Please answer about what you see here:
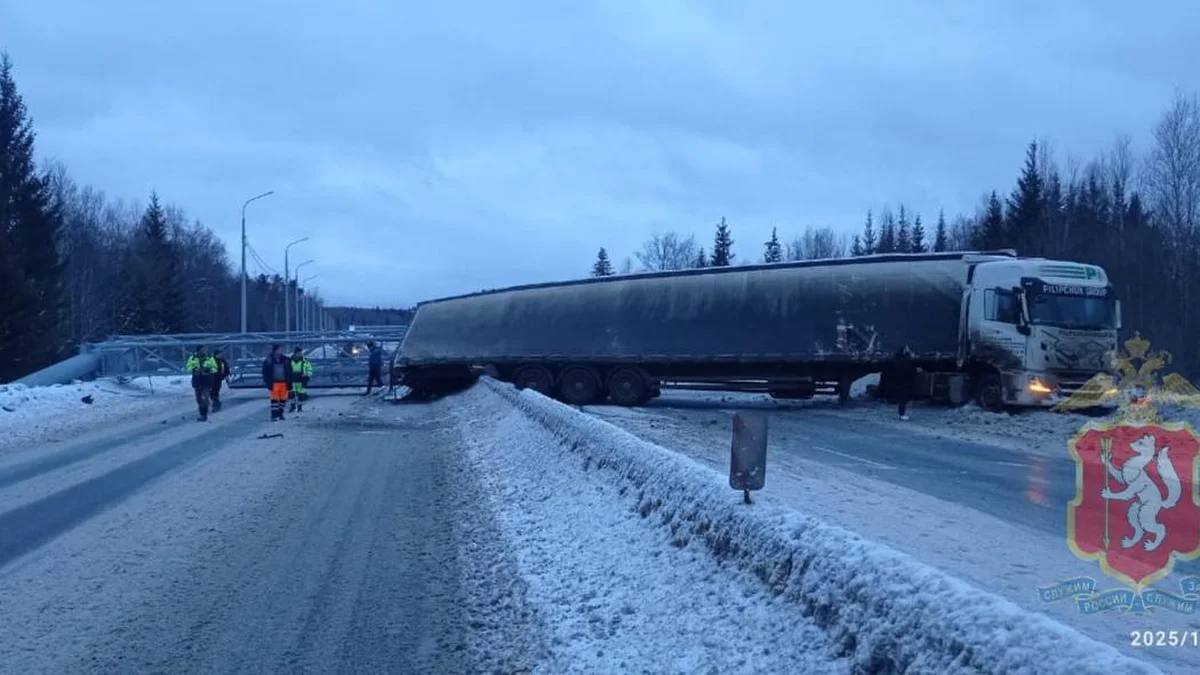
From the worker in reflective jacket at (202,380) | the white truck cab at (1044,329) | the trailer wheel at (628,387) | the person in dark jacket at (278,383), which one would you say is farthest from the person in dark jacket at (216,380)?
the white truck cab at (1044,329)

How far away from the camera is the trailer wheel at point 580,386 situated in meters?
33.7

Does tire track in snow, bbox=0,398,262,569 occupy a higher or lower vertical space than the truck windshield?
lower

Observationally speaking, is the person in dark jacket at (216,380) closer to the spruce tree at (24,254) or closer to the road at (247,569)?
the road at (247,569)

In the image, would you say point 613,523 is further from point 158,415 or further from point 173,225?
point 173,225

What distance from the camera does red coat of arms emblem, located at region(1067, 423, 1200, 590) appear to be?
741 cm

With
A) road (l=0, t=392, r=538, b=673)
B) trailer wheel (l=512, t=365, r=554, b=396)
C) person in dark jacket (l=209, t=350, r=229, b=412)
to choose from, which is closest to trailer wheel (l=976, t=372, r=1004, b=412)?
trailer wheel (l=512, t=365, r=554, b=396)

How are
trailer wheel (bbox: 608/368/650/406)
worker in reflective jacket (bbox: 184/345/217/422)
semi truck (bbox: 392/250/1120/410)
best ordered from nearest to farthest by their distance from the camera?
semi truck (bbox: 392/250/1120/410) → worker in reflective jacket (bbox: 184/345/217/422) → trailer wheel (bbox: 608/368/650/406)

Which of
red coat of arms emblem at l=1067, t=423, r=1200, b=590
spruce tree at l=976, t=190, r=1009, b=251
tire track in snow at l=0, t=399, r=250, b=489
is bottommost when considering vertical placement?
tire track in snow at l=0, t=399, r=250, b=489

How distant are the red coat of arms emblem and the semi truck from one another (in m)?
17.2

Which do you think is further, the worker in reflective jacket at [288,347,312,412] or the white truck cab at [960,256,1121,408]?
the worker in reflective jacket at [288,347,312,412]

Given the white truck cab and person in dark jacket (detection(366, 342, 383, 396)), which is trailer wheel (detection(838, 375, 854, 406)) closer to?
the white truck cab

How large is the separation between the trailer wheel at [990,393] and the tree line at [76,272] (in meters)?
41.8

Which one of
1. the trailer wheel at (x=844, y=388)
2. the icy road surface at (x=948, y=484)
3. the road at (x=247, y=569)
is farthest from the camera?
the trailer wheel at (x=844, y=388)

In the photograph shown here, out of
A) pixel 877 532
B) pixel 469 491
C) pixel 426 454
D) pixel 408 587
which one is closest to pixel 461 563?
pixel 408 587
